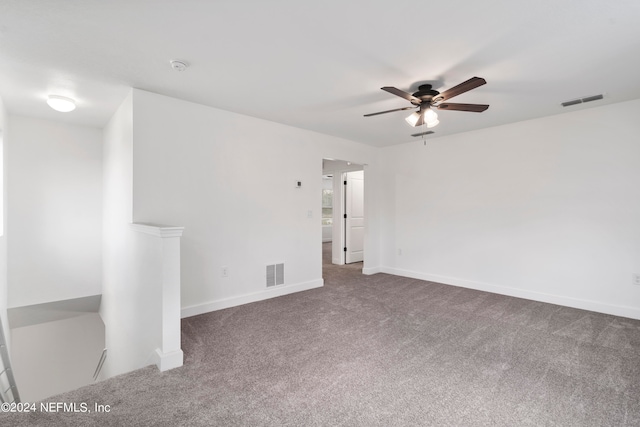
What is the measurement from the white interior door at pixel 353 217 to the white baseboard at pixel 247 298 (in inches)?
84.5

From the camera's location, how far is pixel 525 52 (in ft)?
7.80

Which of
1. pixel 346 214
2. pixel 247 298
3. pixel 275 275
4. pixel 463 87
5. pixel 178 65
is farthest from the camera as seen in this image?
pixel 346 214

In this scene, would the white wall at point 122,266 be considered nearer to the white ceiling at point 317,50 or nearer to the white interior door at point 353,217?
the white ceiling at point 317,50

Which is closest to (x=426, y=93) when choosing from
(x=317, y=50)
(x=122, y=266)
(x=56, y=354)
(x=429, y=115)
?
(x=429, y=115)

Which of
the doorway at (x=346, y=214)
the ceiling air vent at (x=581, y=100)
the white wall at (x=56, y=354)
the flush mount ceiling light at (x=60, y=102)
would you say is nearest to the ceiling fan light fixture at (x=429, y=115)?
the ceiling air vent at (x=581, y=100)

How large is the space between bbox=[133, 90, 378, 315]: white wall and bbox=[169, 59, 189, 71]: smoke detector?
2.66 ft

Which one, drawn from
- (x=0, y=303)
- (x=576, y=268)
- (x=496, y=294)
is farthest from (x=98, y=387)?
(x=576, y=268)

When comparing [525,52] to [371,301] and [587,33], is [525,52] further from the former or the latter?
[371,301]

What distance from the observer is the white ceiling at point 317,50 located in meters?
1.91

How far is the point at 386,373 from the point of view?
7.49 feet

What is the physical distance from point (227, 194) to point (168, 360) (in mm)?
2052

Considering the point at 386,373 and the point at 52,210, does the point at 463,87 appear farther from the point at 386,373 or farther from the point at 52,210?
the point at 52,210

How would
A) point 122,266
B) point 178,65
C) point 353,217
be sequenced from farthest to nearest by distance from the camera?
1. point 353,217
2. point 122,266
3. point 178,65

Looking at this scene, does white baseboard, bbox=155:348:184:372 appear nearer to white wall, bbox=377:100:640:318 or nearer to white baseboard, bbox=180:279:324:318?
white baseboard, bbox=180:279:324:318
